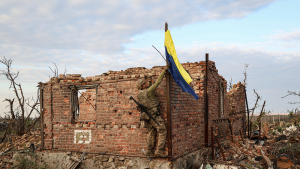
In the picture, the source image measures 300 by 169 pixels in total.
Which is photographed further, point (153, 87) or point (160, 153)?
point (160, 153)

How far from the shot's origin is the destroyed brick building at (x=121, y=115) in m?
7.23

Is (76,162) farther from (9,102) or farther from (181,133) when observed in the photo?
(9,102)

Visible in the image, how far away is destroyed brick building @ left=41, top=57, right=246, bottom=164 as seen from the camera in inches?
285

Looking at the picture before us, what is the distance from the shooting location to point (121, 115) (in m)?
7.64

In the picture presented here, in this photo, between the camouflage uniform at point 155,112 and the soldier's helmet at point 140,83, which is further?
the soldier's helmet at point 140,83

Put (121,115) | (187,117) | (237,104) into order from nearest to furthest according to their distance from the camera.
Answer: (121,115)
(187,117)
(237,104)

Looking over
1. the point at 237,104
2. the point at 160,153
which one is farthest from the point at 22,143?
the point at 237,104

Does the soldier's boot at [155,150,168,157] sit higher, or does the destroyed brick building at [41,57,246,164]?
the destroyed brick building at [41,57,246,164]

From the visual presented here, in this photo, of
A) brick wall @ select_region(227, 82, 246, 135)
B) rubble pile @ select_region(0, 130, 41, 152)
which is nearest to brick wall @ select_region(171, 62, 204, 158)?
brick wall @ select_region(227, 82, 246, 135)

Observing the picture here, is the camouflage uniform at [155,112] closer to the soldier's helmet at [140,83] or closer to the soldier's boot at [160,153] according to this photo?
the soldier's boot at [160,153]

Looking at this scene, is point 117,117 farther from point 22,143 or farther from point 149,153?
point 22,143

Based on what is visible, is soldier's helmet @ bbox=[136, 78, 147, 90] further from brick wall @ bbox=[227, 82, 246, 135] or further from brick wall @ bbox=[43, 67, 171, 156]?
brick wall @ bbox=[227, 82, 246, 135]

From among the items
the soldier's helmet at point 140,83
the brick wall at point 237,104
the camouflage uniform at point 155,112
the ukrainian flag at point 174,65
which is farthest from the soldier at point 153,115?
the brick wall at point 237,104

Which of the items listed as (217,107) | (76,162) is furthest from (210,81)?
(76,162)
